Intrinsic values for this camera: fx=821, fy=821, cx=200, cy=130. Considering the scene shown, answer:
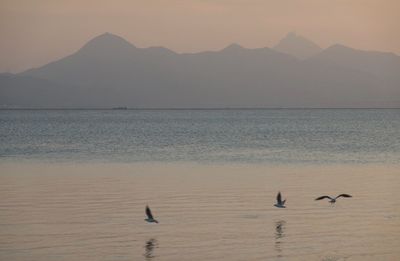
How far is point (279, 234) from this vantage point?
2181cm

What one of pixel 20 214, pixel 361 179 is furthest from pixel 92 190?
pixel 361 179

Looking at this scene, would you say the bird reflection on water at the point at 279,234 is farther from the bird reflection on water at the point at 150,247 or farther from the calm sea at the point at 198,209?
the bird reflection on water at the point at 150,247

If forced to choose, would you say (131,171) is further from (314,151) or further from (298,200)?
(314,151)

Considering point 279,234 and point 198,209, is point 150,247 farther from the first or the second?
point 198,209

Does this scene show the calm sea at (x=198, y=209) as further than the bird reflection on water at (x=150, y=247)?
Yes

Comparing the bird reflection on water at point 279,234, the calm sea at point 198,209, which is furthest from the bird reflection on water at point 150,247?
the bird reflection on water at point 279,234

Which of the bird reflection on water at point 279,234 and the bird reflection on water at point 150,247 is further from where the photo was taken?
the bird reflection on water at point 279,234

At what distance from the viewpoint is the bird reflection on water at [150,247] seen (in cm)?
1922

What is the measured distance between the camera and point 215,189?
3147 cm

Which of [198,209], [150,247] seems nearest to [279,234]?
[150,247]

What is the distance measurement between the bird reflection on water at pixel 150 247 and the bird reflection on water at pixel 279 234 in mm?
3018

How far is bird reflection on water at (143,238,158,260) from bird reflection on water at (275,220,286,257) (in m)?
3.02

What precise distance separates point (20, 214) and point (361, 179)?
53.0 ft

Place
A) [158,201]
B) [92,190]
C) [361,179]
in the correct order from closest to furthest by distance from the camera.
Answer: [158,201] < [92,190] < [361,179]
